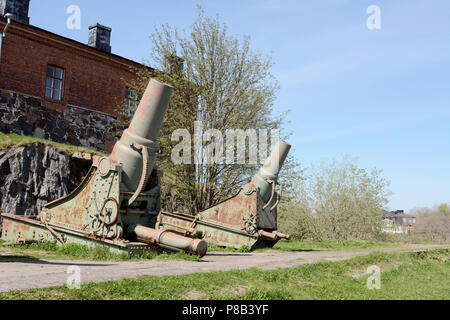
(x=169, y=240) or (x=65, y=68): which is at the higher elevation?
(x=65, y=68)

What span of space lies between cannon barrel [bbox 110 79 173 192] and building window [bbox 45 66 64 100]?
12.7 m

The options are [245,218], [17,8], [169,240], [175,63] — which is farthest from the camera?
[17,8]

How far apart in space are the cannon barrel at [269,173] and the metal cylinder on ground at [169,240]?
5.46 metres

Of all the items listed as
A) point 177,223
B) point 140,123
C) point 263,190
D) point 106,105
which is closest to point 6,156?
point 177,223

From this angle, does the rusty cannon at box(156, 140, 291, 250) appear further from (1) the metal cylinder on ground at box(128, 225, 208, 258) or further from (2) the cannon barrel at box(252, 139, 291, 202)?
(1) the metal cylinder on ground at box(128, 225, 208, 258)

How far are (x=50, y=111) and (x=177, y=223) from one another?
9.82 metres

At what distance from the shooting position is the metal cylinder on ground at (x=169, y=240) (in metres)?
8.85

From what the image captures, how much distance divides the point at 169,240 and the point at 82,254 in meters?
1.69

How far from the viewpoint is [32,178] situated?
13.9 m

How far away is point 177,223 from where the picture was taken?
13906mm

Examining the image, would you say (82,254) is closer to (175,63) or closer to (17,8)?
(175,63)

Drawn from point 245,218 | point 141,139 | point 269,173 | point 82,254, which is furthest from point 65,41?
point 82,254

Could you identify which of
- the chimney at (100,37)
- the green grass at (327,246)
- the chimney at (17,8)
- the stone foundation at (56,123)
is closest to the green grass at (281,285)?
the green grass at (327,246)

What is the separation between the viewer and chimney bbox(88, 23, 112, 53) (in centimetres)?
2455
